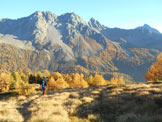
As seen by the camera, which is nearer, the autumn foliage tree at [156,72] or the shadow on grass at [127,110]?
the shadow on grass at [127,110]

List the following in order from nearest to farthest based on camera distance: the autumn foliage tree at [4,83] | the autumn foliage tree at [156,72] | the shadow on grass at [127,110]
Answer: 1. the shadow on grass at [127,110]
2. the autumn foliage tree at [156,72]
3. the autumn foliage tree at [4,83]

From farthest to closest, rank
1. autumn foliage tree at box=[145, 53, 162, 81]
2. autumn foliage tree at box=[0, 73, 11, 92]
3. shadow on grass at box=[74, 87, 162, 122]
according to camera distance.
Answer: autumn foliage tree at box=[0, 73, 11, 92] → autumn foliage tree at box=[145, 53, 162, 81] → shadow on grass at box=[74, 87, 162, 122]

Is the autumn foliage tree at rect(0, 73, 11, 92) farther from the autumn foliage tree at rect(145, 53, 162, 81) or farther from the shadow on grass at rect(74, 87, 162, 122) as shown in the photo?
the shadow on grass at rect(74, 87, 162, 122)

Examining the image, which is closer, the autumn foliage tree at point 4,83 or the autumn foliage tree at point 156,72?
the autumn foliage tree at point 156,72

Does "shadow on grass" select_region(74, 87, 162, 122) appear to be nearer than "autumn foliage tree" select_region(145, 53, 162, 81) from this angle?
Yes

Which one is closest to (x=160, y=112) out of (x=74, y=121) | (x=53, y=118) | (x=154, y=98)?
(x=154, y=98)

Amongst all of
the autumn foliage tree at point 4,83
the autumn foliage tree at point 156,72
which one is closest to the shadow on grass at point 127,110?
the autumn foliage tree at point 156,72

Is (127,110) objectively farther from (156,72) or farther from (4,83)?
(4,83)

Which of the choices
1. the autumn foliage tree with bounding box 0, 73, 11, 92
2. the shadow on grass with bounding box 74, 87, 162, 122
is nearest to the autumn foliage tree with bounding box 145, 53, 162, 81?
the shadow on grass with bounding box 74, 87, 162, 122

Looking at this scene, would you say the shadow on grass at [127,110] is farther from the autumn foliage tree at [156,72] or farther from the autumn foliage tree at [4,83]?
the autumn foliage tree at [4,83]

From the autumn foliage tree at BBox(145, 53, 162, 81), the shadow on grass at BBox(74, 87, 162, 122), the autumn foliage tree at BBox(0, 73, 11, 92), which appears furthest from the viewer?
the autumn foliage tree at BBox(0, 73, 11, 92)

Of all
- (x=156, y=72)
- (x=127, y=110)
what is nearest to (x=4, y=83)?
(x=156, y=72)

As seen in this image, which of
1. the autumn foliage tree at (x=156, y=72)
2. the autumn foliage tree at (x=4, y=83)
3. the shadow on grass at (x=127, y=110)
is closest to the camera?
the shadow on grass at (x=127, y=110)

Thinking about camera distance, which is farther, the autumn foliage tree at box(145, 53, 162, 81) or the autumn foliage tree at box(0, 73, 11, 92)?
the autumn foliage tree at box(0, 73, 11, 92)
